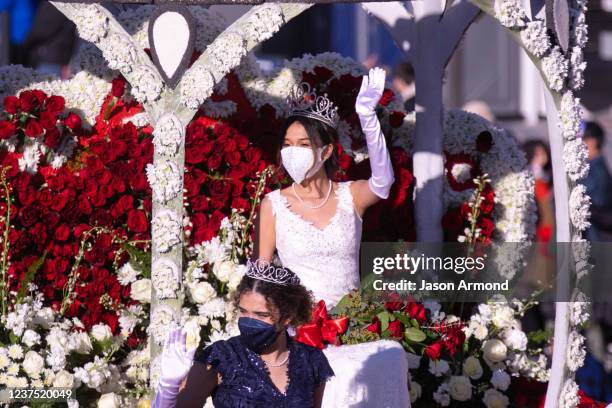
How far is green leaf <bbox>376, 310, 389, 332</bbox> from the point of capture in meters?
5.21

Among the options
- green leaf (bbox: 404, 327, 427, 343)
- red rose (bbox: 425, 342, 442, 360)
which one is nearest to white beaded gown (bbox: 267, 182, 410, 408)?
green leaf (bbox: 404, 327, 427, 343)

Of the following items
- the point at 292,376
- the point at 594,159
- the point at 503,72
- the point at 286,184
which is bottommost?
the point at 292,376

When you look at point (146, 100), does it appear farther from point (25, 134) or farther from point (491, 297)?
point (491, 297)

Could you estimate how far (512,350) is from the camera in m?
5.74

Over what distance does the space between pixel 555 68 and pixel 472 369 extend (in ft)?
4.38

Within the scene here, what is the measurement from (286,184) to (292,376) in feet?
7.06

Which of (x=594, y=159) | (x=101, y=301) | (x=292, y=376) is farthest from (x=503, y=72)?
(x=292, y=376)

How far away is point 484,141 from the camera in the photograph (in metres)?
6.39

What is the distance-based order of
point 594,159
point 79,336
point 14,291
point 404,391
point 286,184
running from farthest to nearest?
1. point 594,159
2. point 286,184
3. point 14,291
4. point 79,336
5. point 404,391

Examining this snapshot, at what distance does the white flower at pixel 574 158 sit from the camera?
17.3ft

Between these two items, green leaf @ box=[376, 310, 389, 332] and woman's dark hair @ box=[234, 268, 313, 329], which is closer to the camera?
woman's dark hair @ box=[234, 268, 313, 329]

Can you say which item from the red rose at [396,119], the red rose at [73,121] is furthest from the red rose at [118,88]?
the red rose at [396,119]

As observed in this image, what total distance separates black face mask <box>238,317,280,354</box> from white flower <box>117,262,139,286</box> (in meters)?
1.89

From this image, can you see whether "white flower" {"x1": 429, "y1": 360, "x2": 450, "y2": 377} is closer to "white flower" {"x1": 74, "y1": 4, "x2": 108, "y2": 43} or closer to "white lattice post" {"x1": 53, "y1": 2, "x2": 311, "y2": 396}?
"white lattice post" {"x1": 53, "y1": 2, "x2": 311, "y2": 396}
